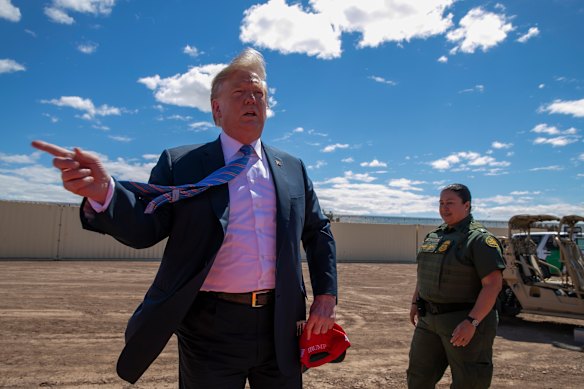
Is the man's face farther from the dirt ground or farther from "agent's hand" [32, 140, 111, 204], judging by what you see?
the dirt ground

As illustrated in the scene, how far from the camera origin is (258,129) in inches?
84.5

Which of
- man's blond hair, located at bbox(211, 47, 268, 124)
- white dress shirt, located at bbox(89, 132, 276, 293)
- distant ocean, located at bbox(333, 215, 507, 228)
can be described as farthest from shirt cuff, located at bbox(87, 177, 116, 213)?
distant ocean, located at bbox(333, 215, 507, 228)

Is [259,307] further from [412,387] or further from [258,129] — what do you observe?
[412,387]

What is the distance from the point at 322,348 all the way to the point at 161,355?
4173 mm

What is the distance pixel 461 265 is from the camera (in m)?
3.28

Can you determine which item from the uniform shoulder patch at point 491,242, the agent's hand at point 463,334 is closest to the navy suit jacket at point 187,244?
the agent's hand at point 463,334

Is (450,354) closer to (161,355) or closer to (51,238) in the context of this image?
(161,355)

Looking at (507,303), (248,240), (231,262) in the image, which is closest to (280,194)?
(248,240)

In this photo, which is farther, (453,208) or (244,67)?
(453,208)

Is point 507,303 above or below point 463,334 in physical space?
below

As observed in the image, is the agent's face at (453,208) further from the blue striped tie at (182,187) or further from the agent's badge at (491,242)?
the blue striped tie at (182,187)

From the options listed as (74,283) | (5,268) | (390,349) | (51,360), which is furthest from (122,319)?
(5,268)

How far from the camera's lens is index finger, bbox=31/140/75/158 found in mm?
1296

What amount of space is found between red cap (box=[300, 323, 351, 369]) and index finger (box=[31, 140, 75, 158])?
4.11 feet
